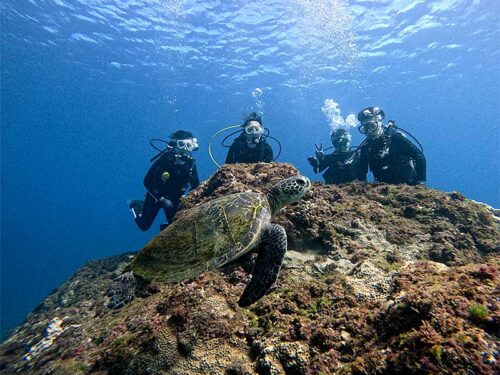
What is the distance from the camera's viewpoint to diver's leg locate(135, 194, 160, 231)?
425 inches

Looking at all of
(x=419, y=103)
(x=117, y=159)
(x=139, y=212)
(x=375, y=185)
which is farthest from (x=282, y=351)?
(x=117, y=159)

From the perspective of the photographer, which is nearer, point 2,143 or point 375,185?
point 375,185

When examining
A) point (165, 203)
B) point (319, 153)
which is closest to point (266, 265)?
point (165, 203)

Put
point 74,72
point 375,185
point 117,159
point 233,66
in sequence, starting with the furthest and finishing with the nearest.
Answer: point 117,159 < point 74,72 < point 233,66 < point 375,185

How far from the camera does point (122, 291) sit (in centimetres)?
365

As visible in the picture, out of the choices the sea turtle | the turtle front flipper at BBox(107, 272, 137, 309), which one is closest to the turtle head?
the sea turtle

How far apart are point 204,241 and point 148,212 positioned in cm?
806

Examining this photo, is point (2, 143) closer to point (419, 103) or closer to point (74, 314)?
point (74, 314)

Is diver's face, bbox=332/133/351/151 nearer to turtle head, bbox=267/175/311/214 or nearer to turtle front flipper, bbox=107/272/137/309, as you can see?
turtle head, bbox=267/175/311/214

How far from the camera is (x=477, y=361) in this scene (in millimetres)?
1547

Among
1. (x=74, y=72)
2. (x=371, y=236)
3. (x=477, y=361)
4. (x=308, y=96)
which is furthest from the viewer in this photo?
(x=308, y=96)

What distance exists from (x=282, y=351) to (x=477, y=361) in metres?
1.48

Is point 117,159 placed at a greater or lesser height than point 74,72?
greater

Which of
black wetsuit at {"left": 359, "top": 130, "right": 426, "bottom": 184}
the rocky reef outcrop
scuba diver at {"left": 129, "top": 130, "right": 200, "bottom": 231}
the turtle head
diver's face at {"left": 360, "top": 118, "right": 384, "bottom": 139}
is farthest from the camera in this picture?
scuba diver at {"left": 129, "top": 130, "right": 200, "bottom": 231}
